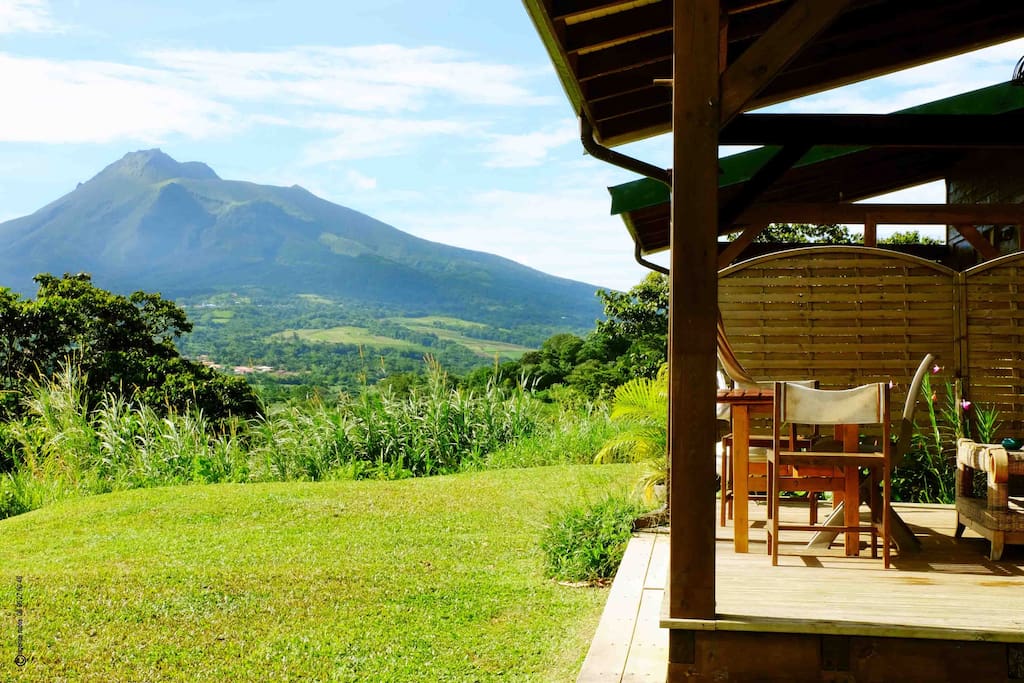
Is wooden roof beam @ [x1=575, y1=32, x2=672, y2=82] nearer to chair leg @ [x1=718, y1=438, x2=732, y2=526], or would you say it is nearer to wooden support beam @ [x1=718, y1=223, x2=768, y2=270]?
chair leg @ [x1=718, y1=438, x2=732, y2=526]

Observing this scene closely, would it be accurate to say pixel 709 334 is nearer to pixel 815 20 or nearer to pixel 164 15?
pixel 815 20

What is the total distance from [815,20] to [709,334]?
1.04 metres

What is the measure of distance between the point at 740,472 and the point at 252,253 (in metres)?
148

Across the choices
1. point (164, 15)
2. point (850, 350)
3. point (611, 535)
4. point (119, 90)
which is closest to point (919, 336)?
point (850, 350)

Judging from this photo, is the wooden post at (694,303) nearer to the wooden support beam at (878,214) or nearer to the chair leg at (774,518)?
the chair leg at (774,518)

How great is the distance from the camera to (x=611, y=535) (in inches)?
242

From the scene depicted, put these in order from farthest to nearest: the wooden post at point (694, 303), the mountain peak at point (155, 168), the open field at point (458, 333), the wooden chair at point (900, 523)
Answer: the mountain peak at point (155, 168)
the open field at point (458, 333)
the wooden chair at point (900, 523)
the wooden post at point (694, 303)

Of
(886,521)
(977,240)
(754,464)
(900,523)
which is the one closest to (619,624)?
(886,521)

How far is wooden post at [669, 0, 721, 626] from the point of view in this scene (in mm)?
3055

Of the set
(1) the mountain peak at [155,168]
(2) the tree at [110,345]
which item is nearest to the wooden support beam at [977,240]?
(2) the tree at [110,345]

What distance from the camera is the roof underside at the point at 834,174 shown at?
734cm

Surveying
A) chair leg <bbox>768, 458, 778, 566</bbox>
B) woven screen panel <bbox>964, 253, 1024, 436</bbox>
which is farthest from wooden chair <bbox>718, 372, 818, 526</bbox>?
woven screen panel <bbox>964, 253, 1024, 436</bbox>

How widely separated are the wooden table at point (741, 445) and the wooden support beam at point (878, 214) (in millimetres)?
3337

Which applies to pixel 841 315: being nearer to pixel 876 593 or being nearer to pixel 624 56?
pixel 624 56
